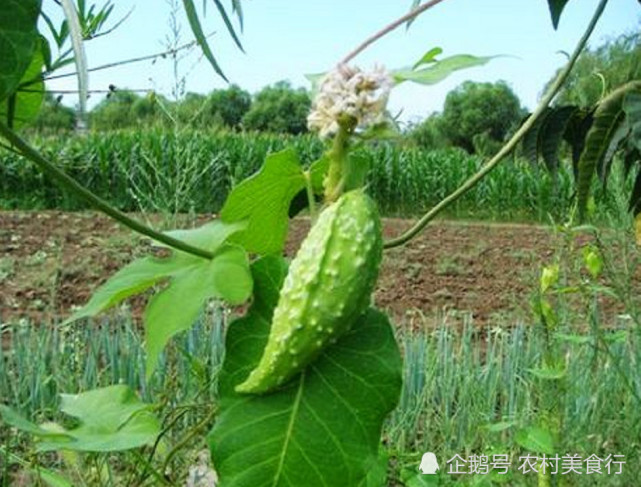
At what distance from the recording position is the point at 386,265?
15.8 feet

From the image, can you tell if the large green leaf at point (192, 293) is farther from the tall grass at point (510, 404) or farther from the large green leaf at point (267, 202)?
the tall grass at point (510, 404)

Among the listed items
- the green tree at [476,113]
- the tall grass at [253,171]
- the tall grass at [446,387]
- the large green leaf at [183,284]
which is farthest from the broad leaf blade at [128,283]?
the green tree at [476,113]

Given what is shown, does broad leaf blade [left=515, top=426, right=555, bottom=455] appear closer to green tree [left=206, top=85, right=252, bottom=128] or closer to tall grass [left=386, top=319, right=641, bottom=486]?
tall grass [left=386, top=319, right=641, bottom=486]

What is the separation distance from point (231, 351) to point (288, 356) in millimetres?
67

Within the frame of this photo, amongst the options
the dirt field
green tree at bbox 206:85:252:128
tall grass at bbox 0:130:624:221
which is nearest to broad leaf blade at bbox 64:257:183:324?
the dirt field

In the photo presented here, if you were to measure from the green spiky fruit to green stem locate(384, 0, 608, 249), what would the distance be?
8 cm

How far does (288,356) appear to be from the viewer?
47cm

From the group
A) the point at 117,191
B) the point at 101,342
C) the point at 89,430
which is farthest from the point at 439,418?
the point at 117,191

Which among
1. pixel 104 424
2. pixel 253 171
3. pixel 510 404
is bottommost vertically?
pixel 510 404

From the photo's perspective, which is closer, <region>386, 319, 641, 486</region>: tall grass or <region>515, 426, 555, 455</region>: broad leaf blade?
<region>515, 426, 555, 455</region>: broad leaf blade

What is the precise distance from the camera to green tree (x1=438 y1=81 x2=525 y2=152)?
26531 millimetres

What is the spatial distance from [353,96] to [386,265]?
4.36 metres

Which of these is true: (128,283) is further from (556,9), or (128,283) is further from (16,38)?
(556,9)

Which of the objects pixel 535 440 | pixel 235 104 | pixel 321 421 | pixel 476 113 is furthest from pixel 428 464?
pixel 476 113
